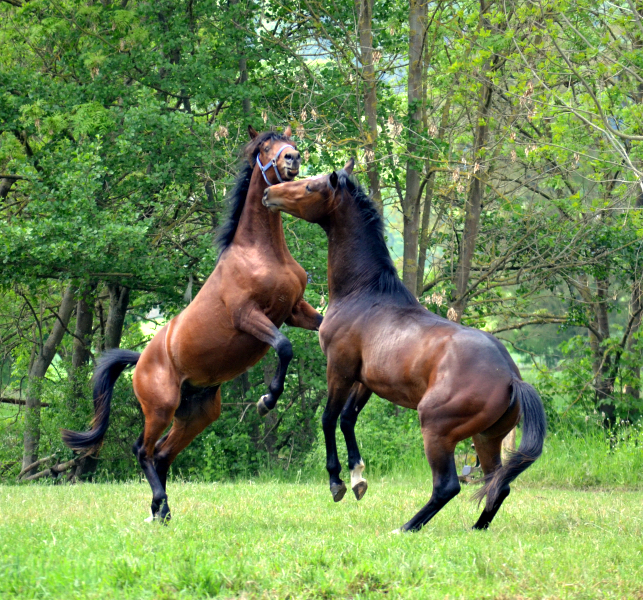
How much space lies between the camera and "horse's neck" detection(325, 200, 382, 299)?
641cm

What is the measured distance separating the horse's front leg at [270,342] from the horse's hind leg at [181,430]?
3.53ft

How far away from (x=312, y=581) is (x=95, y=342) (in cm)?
1277

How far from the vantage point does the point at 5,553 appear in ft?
16.0

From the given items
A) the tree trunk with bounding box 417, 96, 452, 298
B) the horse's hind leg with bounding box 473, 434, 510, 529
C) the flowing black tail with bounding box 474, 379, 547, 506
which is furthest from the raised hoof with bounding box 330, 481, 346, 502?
the tree trunk with bounding box 417, 96, 452, 298

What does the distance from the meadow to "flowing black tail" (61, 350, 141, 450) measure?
0.64m

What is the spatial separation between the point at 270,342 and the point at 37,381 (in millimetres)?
9507

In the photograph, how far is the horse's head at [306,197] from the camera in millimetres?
6258

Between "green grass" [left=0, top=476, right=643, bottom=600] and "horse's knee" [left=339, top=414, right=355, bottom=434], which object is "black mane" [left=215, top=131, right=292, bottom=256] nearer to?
"horse's knee" [left=339, top=414, right=355, bottom=434]

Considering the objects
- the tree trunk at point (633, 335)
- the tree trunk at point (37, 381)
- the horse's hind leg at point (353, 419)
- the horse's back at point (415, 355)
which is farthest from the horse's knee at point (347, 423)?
the tree trunk at point (37, 381)

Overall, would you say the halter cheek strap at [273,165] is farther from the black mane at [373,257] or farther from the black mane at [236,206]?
the black mane at [373,257]

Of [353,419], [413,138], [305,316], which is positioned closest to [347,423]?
[353,419]

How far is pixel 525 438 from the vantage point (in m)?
5.54

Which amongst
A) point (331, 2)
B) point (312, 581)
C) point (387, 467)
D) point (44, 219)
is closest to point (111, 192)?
point (44, 219)

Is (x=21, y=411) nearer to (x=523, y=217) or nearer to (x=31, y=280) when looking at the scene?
(x=31, y=280)
